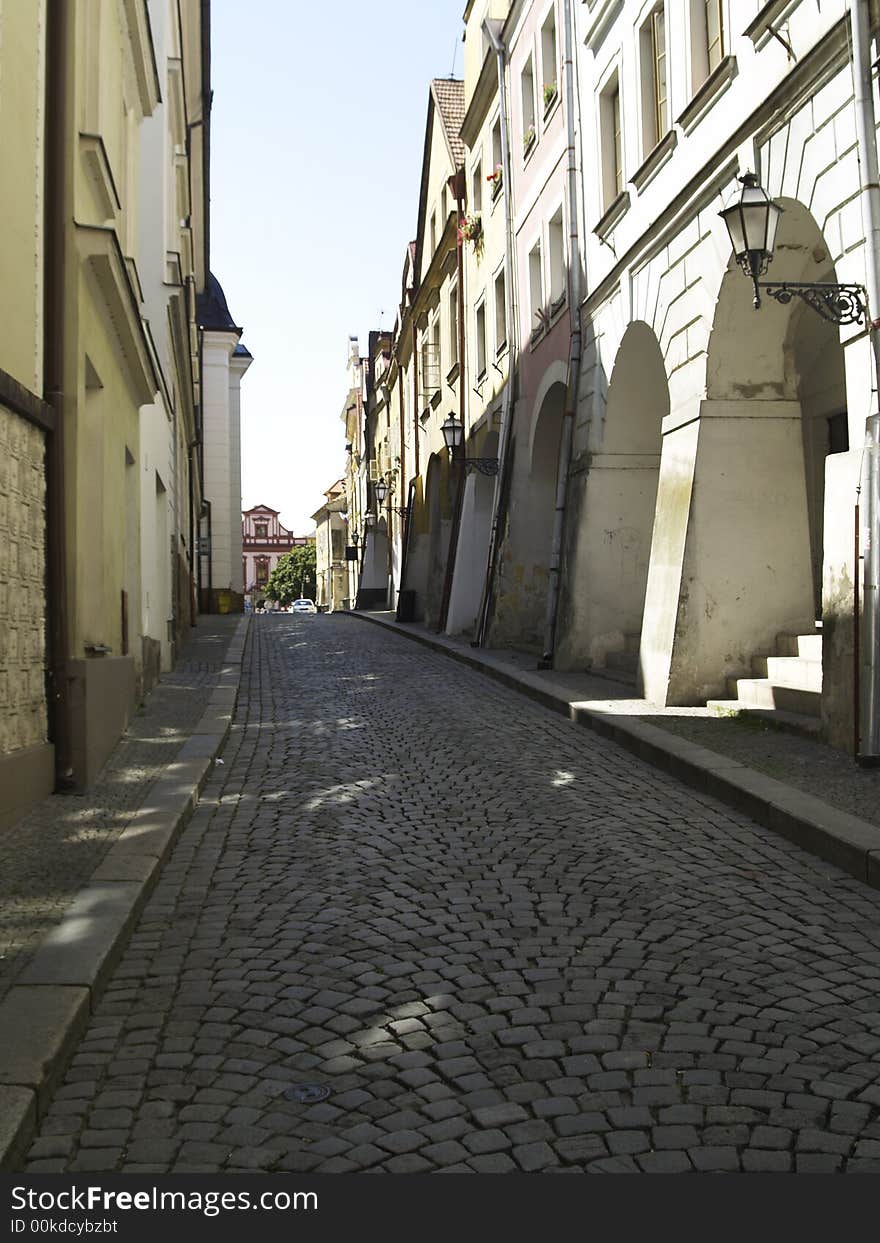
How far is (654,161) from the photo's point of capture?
40.3 ft

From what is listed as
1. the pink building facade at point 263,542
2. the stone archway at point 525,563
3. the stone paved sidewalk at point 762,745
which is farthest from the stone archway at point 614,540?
the pink building facade at point 263,542

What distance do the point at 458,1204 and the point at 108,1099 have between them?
113 centimetres

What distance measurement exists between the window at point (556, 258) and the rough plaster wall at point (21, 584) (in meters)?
11.8

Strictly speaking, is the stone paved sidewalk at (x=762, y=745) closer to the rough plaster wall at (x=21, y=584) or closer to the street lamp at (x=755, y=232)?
the street lamp at (x=755, y=232)

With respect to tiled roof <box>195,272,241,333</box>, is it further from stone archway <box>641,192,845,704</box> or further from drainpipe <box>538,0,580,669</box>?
stone archway <box>641,192,845,704</box>

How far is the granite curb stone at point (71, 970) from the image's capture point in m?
3.07

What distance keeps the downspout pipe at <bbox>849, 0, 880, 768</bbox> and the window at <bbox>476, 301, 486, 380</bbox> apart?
16.2m

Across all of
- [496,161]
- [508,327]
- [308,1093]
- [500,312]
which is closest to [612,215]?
[508,327]

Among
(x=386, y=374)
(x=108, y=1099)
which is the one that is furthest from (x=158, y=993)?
(x=386, y=374)

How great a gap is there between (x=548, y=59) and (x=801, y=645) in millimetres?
11351

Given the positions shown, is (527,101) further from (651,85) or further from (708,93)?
(708,93)

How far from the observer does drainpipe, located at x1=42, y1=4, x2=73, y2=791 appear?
7102 mm

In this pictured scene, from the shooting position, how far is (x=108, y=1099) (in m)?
3.26

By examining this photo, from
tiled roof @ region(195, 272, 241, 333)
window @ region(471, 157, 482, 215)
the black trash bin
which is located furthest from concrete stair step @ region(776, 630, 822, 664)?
tiled roof @ region(195, 272, 241, 333)
